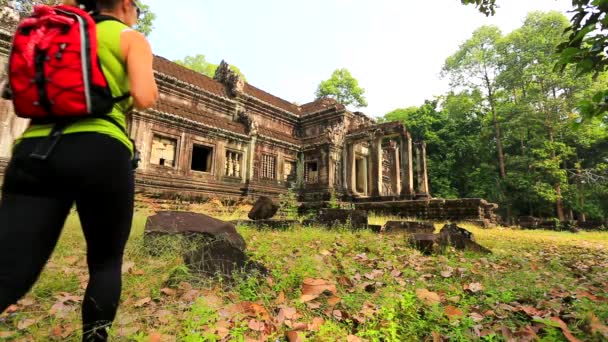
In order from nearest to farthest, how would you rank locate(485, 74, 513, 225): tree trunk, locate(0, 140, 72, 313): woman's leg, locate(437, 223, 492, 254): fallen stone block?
locate(0, 140, 72, 313): woman's leg, locate(437, 223, 492, 254): fallen stone block, locate(485, 74, 513, 225): tree trunk

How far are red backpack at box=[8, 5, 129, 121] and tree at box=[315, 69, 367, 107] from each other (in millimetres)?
33196

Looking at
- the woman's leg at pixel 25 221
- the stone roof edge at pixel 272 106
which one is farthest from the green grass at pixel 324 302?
the stone roof edge at pixel 272 106

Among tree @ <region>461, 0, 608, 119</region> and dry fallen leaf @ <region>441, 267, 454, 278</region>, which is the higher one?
tree @ <region>461, 0, 608, 119</region>

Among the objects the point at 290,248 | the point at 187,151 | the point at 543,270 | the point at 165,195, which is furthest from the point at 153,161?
the point at 543,270

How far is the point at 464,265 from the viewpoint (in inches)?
142

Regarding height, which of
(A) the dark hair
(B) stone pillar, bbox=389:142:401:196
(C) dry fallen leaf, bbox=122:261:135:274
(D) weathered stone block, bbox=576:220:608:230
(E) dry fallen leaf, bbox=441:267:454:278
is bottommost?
(E) dry fallen leaf, bbox=441:267:454:278

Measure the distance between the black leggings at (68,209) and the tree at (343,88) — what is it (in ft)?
109

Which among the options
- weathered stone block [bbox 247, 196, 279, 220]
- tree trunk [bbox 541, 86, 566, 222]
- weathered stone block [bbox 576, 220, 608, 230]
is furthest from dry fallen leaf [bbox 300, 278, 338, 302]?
tree trunk [bbox 541, 86, 566, 222]

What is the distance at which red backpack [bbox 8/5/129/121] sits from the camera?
115cm

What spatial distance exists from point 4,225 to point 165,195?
34.2 ft

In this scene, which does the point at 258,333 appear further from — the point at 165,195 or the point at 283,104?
the point at 283,104

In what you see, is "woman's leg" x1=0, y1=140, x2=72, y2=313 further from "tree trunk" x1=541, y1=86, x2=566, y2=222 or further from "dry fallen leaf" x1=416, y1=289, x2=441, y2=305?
"tree trunk" x1=541, y1=86, x2=566, y2=222

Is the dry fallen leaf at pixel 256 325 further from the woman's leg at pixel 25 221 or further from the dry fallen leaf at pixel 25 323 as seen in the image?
the dry fallen leaf at pixel 25 323

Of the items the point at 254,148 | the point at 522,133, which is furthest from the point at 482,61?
the point at 254,148
